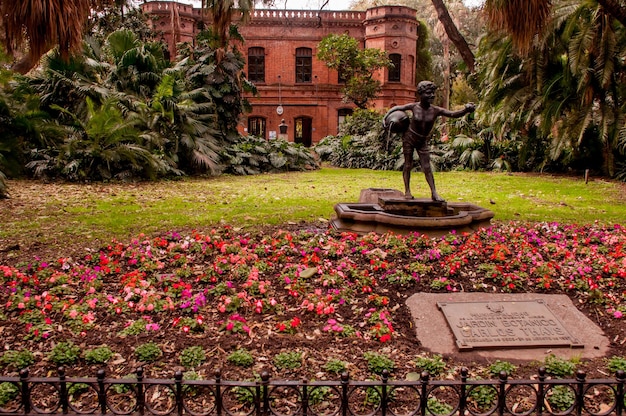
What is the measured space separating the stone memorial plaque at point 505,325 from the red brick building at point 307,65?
3108 cm

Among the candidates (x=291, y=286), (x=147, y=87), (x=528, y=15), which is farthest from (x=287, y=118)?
(x=291, y=286)

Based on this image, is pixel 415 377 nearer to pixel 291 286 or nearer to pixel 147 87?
pixel 291 286

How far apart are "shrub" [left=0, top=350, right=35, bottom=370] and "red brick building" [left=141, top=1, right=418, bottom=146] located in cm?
3167

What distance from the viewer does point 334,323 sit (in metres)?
4.11

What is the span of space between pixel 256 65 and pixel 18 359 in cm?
3482

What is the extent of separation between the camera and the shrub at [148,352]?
362 centimetres

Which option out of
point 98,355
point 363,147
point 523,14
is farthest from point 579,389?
point 363,147

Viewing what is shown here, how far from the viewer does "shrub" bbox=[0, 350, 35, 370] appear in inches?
Result: 138

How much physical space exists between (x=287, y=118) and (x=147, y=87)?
2123 cm

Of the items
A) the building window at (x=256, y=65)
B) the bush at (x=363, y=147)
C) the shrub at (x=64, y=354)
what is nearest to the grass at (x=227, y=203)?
the shrub at (x=64, y=354)

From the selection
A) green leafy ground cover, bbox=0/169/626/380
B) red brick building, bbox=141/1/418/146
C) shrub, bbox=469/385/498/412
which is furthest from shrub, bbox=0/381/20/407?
red brick building, bbox=141/1/418/146

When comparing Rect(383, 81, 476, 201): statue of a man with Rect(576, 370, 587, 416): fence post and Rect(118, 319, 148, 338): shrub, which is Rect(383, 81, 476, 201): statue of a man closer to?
Rect(118, 319, 148, 338): shrub

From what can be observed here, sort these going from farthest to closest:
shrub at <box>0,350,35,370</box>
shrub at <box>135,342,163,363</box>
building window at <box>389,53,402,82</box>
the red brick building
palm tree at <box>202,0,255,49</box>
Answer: building window at <box>389,53,402,82</box> < the red brick building < palm tree at <box>202,0,255,49</box> < shrub at <box>135,342,163,363</box> < shrub at <box>0,350,35,370</box>

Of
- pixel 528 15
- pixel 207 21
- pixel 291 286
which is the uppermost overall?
→ pixel 207 21
